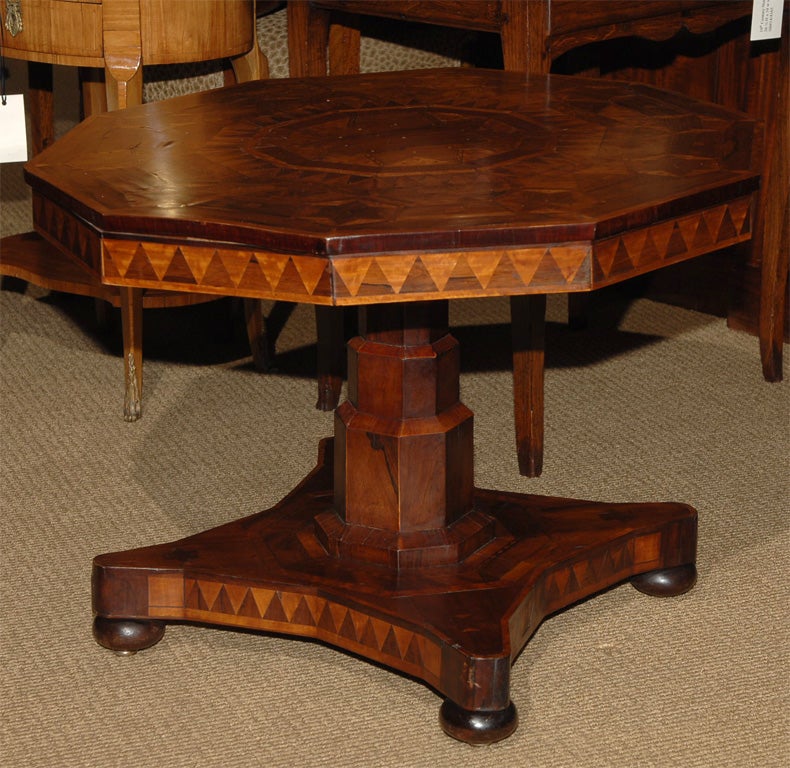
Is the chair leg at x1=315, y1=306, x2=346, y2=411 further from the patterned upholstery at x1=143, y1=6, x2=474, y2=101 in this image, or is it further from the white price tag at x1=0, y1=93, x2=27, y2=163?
the white price tag at x1=0, y1=93, x2=27, y2=163

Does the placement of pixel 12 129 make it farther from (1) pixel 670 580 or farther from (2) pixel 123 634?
(1) pixel 670 580

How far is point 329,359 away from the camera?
2750 millimetres

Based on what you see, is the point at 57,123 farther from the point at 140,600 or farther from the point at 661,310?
the point at 140,600

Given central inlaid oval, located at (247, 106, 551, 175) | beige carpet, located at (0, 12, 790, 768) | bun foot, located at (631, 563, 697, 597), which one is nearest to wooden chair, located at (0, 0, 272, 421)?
beige carpet, located at (0, 12, 790, 768)

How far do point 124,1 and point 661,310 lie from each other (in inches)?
59.6

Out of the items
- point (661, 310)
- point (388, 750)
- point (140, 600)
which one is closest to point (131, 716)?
point (140, 600)

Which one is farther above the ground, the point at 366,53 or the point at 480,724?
the point at 366,53

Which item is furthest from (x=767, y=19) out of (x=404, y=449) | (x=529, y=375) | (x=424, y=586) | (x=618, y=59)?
(x=424, y=586)

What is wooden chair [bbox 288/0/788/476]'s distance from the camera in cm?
242

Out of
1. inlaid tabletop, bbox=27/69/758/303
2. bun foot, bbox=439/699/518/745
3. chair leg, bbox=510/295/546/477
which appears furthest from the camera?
chair leg, bbox=510/295/546/477

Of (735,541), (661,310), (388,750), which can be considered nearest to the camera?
(388,750)

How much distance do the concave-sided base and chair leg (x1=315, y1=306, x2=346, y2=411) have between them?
69 centimetres

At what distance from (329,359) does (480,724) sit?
118 centimetres

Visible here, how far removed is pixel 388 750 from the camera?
171cm
